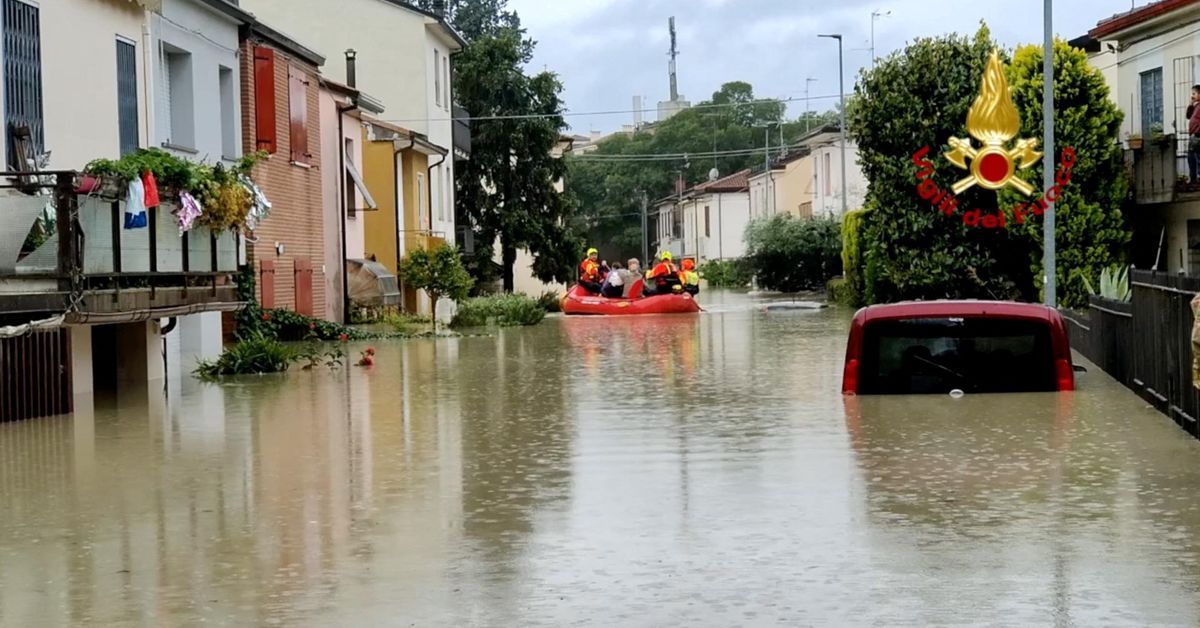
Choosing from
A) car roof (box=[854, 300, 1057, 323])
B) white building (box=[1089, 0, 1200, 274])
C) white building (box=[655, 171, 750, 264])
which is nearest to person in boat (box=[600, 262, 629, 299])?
white building (box=[1089, 0, 1200, 274])

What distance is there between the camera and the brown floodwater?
325 inches

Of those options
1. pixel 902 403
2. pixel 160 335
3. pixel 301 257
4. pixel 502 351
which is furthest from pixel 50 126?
pixel 301 257

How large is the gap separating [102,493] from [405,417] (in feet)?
19.4

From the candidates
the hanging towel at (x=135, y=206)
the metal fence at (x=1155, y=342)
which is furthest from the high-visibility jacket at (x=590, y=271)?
the hanging towel at (x=135, y=206)

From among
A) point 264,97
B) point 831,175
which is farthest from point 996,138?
point 831,175

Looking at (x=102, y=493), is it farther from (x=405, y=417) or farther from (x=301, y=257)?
(x=301, y=257)

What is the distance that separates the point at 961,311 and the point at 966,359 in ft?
2.92

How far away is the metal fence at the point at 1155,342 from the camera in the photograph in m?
14.6

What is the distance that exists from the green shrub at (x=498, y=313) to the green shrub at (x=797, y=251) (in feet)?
77.1

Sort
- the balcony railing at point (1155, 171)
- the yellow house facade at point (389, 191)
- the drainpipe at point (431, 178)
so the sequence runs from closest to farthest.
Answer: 1. the balcony railing at point (1155, 171)
2. the yellow house facade at point (389, 191)
3. the drainpipe at point (431, 178)

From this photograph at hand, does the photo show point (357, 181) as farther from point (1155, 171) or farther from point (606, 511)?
point (606, 511)

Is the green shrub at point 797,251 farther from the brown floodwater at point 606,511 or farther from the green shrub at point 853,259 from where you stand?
the brown floodwater at point 606,511

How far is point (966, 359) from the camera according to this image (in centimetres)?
1789

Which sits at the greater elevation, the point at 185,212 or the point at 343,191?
the point at 343,191
